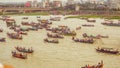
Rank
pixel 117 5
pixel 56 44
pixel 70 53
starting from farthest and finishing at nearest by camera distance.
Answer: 1. pixel 117 5
2. pixel 56 44
3. pixel 70 53

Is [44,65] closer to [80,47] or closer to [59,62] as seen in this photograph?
[59,62]

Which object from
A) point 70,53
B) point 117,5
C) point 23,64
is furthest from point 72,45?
point 117,5

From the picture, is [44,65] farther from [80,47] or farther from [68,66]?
[80,47]

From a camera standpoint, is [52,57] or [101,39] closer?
[52,57]

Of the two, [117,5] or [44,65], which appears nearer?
[44,65]

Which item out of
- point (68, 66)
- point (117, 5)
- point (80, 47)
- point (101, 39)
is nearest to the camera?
point (68, 66)

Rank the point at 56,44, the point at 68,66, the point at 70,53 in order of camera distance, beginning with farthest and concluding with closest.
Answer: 1. the point at 56,44
2. the point at 70,53
3. the point at 68,66

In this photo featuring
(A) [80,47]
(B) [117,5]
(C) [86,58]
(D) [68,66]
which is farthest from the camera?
(B) [117,5]

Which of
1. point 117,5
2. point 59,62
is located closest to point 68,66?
point 59,62
